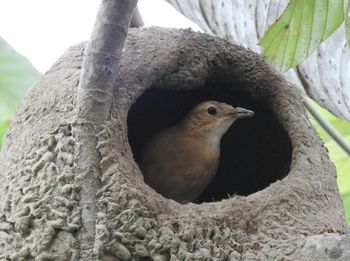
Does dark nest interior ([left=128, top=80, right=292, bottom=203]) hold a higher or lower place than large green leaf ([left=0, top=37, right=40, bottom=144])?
lower

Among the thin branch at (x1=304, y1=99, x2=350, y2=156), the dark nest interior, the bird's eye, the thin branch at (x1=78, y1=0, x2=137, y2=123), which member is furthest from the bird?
the thin branch at (x1=78, y1=0, x2=137, y2=123)

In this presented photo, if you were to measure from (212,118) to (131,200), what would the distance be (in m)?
1.55

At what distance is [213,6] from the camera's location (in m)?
3.70

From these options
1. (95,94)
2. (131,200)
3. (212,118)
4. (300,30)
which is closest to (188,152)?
(212,118)

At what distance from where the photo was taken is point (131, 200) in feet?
8.72

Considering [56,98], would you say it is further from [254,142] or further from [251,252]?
[254,142]

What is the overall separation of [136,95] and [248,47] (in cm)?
86

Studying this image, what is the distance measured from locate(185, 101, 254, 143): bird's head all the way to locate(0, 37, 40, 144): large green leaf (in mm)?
871

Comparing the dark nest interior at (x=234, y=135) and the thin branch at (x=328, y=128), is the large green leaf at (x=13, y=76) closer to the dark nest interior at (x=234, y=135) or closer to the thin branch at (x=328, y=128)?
the dark nest interior at (x=234, y=135)

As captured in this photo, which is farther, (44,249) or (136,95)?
(136,95)

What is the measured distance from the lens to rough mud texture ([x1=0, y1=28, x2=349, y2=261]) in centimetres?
257

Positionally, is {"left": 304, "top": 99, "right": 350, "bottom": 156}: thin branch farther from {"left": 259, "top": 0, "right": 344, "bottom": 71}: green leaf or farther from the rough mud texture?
{"left": 259, "top": 0, "right": 344, "bottom": 71}: green leaf

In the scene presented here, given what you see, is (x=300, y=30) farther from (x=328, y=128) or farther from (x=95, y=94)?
(x=328, y=128)

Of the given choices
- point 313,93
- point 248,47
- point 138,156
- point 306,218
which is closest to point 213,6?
point 248,47
